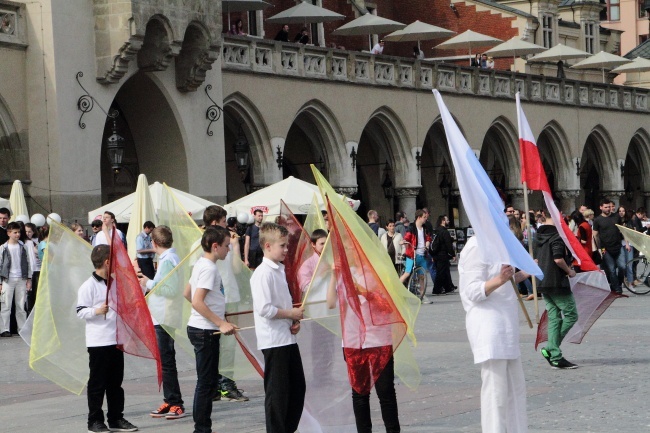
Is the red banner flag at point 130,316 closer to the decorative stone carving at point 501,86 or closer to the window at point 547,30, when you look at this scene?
the decorative stone carving at point 501,86

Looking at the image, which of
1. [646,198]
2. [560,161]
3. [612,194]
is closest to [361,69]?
[560,161]

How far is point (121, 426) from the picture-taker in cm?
1070

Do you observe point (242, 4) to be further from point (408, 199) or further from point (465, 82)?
point (465, 82)

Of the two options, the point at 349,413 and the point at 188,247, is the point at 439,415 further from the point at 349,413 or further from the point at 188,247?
the point at 188,247

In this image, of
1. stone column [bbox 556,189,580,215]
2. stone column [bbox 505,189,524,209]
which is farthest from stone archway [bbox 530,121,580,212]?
stone column [bbox 505,189,524,209]

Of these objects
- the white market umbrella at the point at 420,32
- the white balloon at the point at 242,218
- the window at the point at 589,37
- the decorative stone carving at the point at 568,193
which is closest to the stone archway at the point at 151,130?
the white balloon at the point at 242,218

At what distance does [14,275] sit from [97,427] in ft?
31.2

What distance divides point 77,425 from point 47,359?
60 cm

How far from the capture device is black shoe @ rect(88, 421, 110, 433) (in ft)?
34.7

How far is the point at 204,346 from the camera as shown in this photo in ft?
33.3

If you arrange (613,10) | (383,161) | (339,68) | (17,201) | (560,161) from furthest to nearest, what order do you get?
1. (613,10)
2. (560,161)
3. (383,161)
4. (339,68)
5. (17,201)

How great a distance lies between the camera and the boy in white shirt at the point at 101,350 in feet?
35.1

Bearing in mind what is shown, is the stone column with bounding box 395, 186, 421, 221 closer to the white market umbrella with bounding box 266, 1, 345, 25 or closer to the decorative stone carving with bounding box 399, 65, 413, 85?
the decorative stone carving with bounding box 399, 65, 413, 85

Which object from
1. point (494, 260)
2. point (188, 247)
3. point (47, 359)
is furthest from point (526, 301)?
point (494, 260)
